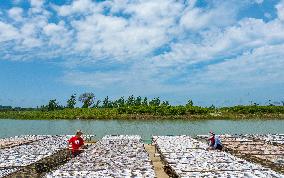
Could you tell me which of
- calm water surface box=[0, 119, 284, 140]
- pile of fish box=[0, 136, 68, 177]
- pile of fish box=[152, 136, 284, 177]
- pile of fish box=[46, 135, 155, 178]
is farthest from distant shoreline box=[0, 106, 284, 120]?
pile of fish box=[46, 135, 155, 178]

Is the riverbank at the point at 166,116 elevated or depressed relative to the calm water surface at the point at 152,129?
elevated

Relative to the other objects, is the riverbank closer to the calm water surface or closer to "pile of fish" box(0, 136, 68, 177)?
the calm water surface

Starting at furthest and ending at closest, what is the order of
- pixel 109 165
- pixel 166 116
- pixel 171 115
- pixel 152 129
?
1. pixel 171 115
2. pixel 166 116
3. pixel 152 129
4. pixel 109 165

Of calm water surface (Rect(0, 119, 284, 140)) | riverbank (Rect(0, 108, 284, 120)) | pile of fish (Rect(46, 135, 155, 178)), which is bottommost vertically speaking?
pile of fish (Rect(46, 135, 155, 178))

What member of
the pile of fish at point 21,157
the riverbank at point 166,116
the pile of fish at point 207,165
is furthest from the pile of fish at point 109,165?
the riverbank at point 166,116

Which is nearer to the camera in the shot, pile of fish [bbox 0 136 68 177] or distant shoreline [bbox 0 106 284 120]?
pile of fish [bbox 0 136 68 177]

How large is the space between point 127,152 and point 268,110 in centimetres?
5658

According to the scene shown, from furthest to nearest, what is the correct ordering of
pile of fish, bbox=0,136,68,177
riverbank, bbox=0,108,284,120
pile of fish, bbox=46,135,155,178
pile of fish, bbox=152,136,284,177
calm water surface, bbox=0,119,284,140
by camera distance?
1. riverbank, bbox=0,108,284,120
2. calm water surface, bbox=0,119,284,140
3. pile of fish, bbox=0,136,68,177
4. pile of fish, bbox=46,135,155,178
5. pile of fish, bbox=152,136,284,177

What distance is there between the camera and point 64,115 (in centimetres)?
6744

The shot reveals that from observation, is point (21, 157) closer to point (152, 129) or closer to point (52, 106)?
point (152, 129)

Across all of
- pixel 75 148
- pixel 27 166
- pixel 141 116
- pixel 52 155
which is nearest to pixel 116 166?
pixel 27 166

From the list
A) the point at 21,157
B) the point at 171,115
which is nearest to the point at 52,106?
the point at 171,115

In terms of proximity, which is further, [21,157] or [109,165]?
[21,157]

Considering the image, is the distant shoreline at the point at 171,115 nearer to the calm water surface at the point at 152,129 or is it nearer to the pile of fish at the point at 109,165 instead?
the calm water surface at the point at 152,129
